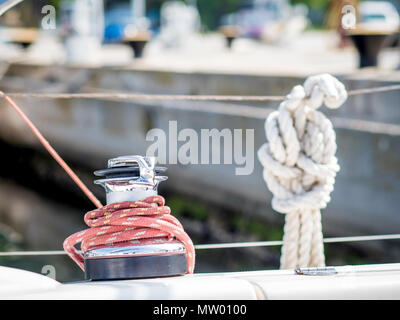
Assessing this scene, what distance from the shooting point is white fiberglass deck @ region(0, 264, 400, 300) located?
70.7 inches

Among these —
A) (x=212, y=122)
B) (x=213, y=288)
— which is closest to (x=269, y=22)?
(x=212, y=122)

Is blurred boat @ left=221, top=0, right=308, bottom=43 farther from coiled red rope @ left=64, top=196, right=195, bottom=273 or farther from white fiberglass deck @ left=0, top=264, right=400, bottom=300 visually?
white fiberglass deck @ left=0, top=264, right=400, bottom=300

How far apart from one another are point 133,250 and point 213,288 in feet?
0.95

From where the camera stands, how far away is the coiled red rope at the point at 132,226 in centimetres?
202

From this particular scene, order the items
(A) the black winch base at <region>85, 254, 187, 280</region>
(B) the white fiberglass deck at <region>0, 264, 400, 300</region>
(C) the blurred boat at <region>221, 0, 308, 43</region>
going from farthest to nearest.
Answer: (C) the blurred boat at <region>221, 0, 308, 43</region> → (A) the black winch base at <region>85, 254, 187, 280</region> → (B) the white fiberglass deck at <region>0, 264, 400, 300</region>

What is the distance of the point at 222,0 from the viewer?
125 feet

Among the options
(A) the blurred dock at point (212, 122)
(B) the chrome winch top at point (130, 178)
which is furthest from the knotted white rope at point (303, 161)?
(A) the blurred dock at point (212, 122)

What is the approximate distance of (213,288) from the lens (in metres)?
1.81

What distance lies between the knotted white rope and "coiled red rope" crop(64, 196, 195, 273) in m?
0.68

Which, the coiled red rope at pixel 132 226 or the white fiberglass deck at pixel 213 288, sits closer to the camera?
the white fiberglass deck at pixel 213 288

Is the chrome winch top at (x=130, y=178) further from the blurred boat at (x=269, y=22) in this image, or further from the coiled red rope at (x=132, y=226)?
the blurred boat at (x=269, y=22)

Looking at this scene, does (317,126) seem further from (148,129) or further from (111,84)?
(111,84)

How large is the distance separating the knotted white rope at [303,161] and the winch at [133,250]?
0.68m

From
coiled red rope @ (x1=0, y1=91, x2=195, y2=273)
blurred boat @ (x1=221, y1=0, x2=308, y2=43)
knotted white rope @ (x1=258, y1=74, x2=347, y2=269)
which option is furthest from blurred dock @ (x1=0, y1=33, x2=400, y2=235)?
blurred boat @ (x1=221, y1=0, x2=308, y2=43)
